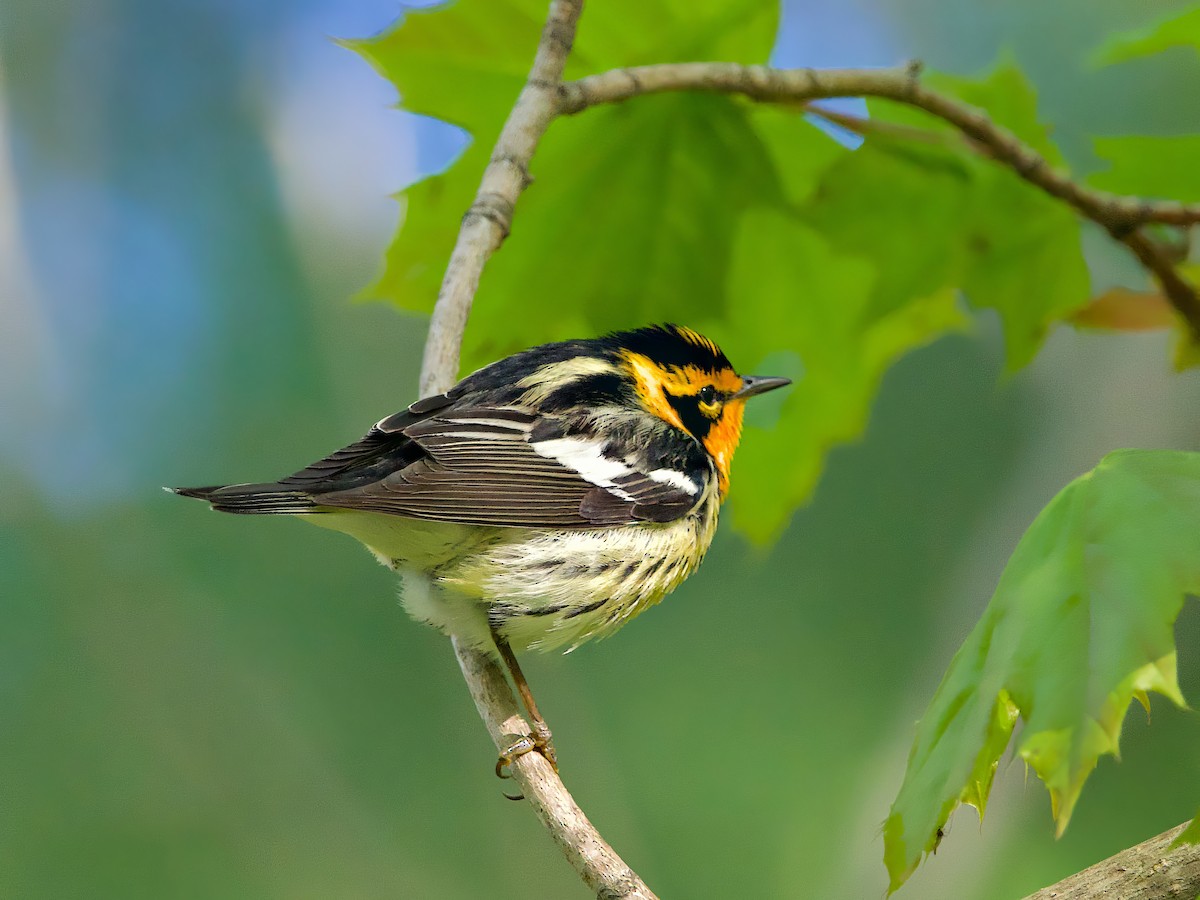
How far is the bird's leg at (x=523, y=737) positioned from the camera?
1.11m

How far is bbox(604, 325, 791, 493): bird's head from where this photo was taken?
146 centimetres

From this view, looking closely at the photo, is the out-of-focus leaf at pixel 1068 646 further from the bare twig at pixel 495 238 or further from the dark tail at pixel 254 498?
the dark tail at pixel 254 498

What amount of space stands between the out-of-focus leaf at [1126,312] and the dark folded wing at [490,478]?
562 millimetres

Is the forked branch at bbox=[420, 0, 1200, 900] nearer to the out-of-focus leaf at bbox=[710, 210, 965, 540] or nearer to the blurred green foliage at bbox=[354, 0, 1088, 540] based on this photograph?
the blurred green foliage at bbox=[354, 0, 1088, 540]

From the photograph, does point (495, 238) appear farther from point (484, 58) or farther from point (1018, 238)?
point (1018, 238)

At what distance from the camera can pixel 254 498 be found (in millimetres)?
1102

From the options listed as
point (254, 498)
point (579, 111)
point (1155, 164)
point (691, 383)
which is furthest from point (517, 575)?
point (1155, 164)

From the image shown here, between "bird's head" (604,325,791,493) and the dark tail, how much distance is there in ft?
1.65

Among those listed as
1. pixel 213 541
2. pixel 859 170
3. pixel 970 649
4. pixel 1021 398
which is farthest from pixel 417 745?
pixel 970 649

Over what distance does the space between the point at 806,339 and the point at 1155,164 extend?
48cm

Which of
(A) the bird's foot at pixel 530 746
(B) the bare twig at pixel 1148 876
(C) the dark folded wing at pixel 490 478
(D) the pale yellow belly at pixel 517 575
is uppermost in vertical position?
(C) the dark folded wing at pixel 490 478

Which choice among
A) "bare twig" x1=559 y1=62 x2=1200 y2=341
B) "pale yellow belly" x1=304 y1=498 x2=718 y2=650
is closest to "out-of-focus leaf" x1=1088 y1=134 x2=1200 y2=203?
"bare twig" x1=559 y1=62 x2=1200 y2=341

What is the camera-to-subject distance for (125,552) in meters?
3.71

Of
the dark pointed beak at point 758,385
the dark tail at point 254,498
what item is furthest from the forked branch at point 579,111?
the dark pointed beak at point 758,385
